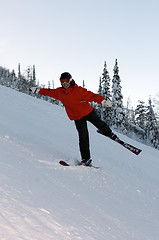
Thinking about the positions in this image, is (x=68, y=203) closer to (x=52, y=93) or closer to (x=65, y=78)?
(x=65, y=78)

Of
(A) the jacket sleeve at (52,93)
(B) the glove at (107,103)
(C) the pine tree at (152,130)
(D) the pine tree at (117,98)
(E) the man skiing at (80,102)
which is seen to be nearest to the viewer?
(B) the glove at (107,103)

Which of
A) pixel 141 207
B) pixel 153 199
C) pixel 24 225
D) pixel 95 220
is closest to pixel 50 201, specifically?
pixel 95 220

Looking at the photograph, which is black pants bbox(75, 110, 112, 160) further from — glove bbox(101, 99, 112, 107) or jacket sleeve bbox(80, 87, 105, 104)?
glove bbox(101, 99, 112, 107)

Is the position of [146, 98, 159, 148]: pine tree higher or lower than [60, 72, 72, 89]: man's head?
lower

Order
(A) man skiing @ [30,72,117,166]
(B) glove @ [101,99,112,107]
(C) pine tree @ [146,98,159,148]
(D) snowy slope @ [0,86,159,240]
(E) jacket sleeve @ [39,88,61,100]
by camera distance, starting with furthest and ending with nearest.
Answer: (C) pine tree @ [146,98,159,148] → (E) jacket sleeve @ [39,88,61,100] → (A) man skiing @ [30,72,117,166] → (B) glove @ [101,99,112,107] → (D) snowy slope @ [0,86,159,240]

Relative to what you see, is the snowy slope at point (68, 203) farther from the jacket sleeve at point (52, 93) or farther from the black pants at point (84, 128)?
the jacket sleeve at point (52, 93)

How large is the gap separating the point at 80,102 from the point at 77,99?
0.28 feet

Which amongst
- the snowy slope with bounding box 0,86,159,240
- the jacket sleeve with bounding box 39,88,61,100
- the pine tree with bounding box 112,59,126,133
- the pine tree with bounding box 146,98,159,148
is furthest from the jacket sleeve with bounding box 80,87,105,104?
the pine tree with bounding box 146,98,159,148

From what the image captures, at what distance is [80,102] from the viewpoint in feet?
14.0

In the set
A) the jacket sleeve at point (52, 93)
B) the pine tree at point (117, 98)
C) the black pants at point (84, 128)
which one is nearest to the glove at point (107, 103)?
the black pants at point (84, 128)

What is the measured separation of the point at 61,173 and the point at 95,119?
5.06 feet

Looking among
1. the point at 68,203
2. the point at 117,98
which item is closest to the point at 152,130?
the point at 117,98

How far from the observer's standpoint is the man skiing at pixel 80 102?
13.6 feet

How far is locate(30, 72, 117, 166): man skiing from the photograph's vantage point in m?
4.14
